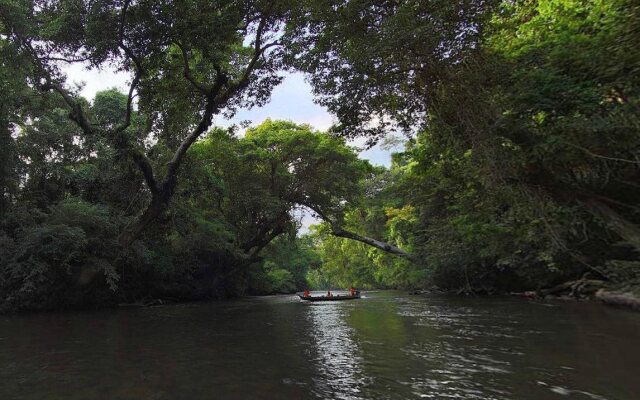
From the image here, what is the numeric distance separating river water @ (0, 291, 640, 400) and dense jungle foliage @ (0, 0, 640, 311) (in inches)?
115

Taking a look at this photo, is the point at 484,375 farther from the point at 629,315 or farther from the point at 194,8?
the point at 194,8

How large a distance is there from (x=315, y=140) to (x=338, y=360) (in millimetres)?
21158

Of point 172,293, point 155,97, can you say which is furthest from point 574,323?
point 172,293

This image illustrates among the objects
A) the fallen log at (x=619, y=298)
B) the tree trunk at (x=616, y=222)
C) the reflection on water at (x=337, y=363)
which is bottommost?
the reflection on water at (x=337, y=363)

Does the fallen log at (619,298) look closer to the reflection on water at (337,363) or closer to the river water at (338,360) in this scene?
the river water at (338,360)

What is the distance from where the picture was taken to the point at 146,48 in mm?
12391

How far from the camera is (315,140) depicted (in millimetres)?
27250

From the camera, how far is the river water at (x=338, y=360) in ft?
17.2

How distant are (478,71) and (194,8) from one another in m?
7.33

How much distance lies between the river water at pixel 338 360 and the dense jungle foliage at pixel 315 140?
292 centimetres

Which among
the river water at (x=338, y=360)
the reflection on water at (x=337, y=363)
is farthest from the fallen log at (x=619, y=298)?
the reflection on water at (x=337, y=363)

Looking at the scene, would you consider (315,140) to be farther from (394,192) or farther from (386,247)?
(386,247)

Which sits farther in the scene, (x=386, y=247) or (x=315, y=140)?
(x=386, y=247)

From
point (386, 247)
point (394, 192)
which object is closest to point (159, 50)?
point (394, 192)
